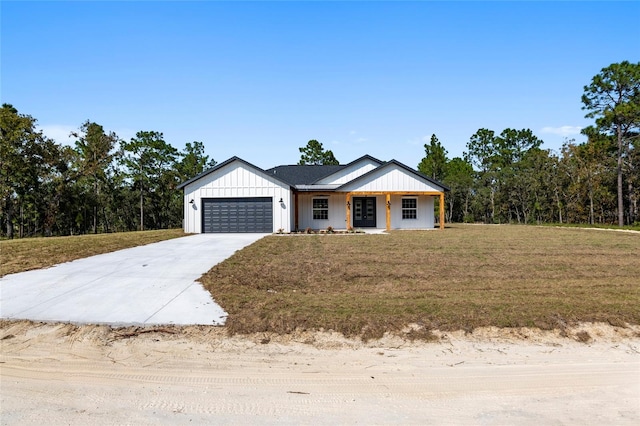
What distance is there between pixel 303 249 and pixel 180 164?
37.0 meters

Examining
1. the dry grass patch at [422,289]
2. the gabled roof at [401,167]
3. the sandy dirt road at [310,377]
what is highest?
the gabled roof at [401,167]

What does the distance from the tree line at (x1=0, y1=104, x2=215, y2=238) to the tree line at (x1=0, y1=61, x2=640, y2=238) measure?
0.32 ft

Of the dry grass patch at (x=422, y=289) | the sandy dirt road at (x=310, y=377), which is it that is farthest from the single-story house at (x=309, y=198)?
the sandy dirt road at (x=310, y=377)

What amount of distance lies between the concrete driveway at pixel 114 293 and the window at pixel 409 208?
16096mm

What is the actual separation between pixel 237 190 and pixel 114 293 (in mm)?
14648

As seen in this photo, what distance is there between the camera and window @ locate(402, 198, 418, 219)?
80.1 ft

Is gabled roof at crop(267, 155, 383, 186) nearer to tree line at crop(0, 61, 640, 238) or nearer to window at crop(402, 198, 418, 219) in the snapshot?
window at crop(402, 198, 418, 219)

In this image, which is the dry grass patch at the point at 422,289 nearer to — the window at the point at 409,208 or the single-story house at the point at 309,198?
the single-story house at the point at 309,198

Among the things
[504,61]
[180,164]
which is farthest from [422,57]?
[180,164]

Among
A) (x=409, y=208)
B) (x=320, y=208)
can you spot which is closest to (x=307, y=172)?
(x=320, y=208)

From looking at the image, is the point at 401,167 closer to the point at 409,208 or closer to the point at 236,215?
the point at 409,208

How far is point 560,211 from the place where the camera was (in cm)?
3797

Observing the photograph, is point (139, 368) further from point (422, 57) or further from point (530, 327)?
point (422, 57)

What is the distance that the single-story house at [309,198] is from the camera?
21.2 m
